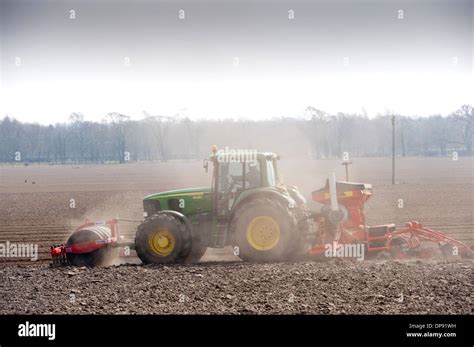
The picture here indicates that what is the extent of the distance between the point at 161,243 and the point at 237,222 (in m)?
1.51

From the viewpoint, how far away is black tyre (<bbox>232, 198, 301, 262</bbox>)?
10055 mm

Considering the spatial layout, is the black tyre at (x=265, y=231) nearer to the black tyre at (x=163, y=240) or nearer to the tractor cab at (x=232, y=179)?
the tractor cab at (x=232, y=179)

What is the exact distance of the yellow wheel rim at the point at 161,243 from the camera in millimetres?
10297

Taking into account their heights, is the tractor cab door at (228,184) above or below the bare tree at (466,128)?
below

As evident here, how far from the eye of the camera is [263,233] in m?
10.2

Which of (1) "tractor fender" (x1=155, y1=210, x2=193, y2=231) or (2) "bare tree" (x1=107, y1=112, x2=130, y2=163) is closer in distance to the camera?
(1) "tractor fender" (x1=155, y1=210, x2=193, y2=231)

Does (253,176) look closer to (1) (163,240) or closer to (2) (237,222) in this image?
(2) (237,222)

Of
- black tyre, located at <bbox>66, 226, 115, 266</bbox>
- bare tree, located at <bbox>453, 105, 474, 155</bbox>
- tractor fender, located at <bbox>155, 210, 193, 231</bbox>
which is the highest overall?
bare tree, located at <bbox>453, 105, 474, 155</bbox>
